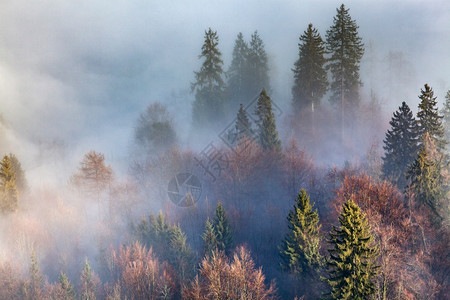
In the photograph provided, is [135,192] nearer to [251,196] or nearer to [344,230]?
[251,196]

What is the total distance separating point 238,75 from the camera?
74938mm

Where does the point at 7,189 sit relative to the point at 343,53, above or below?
below

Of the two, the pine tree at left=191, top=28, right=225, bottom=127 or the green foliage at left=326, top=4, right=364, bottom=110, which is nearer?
the green foliage at left=326, top=4, right=364, bottom=110

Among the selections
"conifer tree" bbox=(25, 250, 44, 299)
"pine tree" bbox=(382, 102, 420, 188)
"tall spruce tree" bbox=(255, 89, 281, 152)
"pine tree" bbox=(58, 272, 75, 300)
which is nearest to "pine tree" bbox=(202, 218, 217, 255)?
"tall spruce tree" bbox=(255, 89, 281, 152)

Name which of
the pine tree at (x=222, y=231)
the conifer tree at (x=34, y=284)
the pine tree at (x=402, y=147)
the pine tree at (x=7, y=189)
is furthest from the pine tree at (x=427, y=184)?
the pine tree at (x=7, y=189)

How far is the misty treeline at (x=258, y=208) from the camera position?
1270 inches

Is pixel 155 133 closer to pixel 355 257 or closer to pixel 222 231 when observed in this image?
pixel 222 231

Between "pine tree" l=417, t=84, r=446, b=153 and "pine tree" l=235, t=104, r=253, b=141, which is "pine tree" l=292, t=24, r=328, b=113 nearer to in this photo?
"pine tree" l=235, t=104, r=253, b=141

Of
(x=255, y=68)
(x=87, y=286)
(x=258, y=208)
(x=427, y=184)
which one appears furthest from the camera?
(x=255, y=68)

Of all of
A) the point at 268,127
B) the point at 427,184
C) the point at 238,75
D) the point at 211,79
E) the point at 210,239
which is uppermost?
the point at 238,75

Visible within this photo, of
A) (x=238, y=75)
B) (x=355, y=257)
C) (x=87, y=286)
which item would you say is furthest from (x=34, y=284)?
(x=238, y=75)

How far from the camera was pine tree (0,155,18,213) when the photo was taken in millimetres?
63469

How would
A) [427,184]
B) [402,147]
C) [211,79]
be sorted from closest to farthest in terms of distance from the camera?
[427,184], [402,147], [211,79]

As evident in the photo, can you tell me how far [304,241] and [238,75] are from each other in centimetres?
4623
